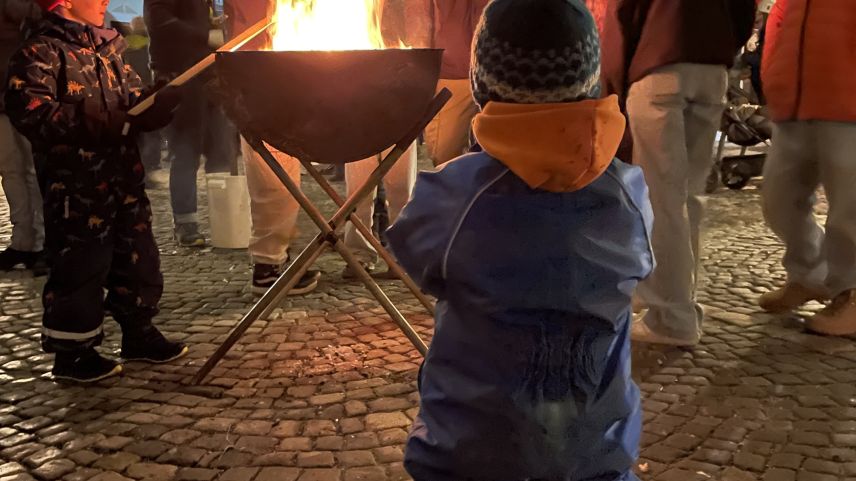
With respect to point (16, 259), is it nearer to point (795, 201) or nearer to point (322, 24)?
point (322, 24)

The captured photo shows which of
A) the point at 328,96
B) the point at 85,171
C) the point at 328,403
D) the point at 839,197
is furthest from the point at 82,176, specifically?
the point at 839,197

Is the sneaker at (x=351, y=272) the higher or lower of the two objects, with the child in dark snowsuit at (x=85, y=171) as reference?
lower

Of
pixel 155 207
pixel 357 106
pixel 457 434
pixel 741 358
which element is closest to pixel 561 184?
pixel 457 434

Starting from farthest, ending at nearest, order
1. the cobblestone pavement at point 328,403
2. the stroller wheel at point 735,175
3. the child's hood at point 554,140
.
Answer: the stroller wheel at point 735,175 → the cobblestone pavement at point 328,403 → the child's hood at point 554,140

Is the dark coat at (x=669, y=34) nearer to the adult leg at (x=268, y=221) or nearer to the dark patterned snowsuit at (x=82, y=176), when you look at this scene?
the adult leg at (x=268, y=221)

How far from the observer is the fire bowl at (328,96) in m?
2.85

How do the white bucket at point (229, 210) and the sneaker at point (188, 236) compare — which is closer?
the white bucket at point (229, 210)

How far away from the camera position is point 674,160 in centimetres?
350

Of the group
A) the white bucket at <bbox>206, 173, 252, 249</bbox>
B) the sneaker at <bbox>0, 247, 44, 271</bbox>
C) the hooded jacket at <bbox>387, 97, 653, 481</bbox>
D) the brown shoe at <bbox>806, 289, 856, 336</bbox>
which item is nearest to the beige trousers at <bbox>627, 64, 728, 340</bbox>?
the brown shoe at <bbox>806, 289, 856, 336</bbox>

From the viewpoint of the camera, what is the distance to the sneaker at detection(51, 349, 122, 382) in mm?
3373

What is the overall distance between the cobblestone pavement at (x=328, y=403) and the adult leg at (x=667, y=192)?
0.17 meters

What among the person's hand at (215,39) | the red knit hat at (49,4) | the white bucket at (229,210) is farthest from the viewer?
the person's hand at (215,39)

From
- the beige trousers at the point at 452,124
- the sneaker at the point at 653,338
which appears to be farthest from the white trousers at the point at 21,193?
the sneaker at the point at 653,338

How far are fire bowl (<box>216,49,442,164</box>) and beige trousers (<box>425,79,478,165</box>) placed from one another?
1.82 metres
